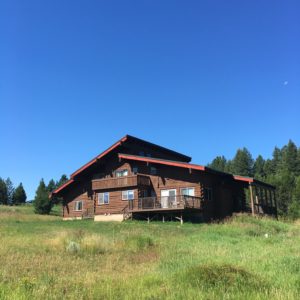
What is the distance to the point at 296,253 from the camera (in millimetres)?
13117

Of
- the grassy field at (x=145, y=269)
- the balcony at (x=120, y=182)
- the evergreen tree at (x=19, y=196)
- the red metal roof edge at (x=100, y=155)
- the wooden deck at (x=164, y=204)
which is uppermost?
the evergreen tree at (x=19, y=196)

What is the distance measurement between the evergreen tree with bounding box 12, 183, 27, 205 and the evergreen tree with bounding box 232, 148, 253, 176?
5939cm

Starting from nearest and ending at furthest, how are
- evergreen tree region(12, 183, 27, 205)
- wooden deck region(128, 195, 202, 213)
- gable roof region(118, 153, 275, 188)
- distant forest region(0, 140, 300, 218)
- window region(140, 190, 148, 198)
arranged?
gable roof region(118, 153, 275, 188) < wooden deck region(128, 195, 202, 213) < window region(140, 190, 148, 198) < distant forest region(0, 140, 300, 218) < evergreen tree region(12, 183, 27, 205)

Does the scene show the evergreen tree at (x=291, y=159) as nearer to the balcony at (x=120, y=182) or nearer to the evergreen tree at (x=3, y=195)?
the evergreen tree at (x=3, y=195)

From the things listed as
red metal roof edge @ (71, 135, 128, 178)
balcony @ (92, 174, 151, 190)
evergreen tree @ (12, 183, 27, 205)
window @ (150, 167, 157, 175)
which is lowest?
balcony @ (92, 174, 151, 190)

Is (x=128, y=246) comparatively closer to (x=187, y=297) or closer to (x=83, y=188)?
(x=187, y=297)

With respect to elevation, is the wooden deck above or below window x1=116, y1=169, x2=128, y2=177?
below

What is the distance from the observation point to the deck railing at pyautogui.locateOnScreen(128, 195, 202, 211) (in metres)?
32.4

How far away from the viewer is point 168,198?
33375 millimetres

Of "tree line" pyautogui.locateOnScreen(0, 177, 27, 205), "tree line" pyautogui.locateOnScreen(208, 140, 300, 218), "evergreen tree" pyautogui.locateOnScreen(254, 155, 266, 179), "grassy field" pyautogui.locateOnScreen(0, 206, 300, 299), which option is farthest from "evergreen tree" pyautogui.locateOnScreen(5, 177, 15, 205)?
"grassy field" pyautogui.locateOnScreen(0, 206, 300, 299)

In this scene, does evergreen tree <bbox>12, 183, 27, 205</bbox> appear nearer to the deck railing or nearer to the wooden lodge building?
the wooden lodge building

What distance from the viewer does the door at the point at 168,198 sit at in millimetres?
33062

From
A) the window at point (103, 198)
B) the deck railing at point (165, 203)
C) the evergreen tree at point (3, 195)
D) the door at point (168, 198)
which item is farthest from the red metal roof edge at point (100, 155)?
the evergreen tree at point (3, 195)

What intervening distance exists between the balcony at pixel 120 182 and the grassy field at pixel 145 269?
60.1 ft
